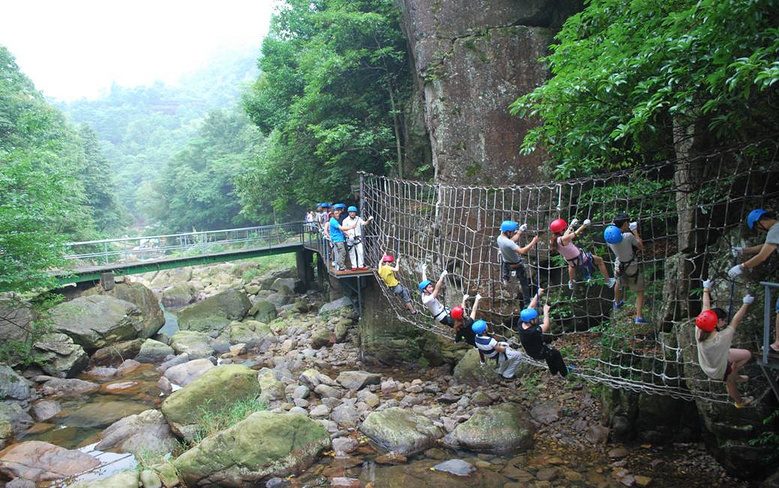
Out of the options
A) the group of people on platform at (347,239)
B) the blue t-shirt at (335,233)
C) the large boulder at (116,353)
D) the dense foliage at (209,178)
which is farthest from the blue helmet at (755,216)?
the dense foliage at (209,178)

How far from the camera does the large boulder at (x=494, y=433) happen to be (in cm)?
551

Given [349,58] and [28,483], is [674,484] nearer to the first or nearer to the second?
[28,483]

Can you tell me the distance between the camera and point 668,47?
11.4 feet

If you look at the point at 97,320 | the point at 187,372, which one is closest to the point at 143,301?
the point at 97,320

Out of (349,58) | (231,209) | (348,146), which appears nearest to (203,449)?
(348,146)

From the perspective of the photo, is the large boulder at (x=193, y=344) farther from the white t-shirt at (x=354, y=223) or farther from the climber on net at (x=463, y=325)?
the climber on net at (x=463, y=325)

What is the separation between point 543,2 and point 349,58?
346 cm

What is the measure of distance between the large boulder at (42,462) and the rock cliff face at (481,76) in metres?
5.87

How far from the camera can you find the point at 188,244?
13.5m

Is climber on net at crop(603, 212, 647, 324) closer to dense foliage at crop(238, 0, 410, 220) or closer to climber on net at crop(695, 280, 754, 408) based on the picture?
climber on net at crop(695, 280, 754, 408)

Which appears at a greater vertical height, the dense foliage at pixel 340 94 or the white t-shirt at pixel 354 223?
the dense foliage at pixel 340 94

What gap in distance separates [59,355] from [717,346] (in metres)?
9.84

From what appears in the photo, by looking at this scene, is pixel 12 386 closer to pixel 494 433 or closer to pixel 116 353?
pixel 116 353

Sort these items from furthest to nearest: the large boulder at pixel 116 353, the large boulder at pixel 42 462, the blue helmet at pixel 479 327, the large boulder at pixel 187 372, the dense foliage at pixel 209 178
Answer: the dense foliage at pixel 209 178 → the large boulder at pixel 116 353 → the large boulder at pixel 187 372 → the large boulder at pixel 42 462 → the blue helmet at pixel 479 327
